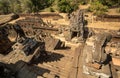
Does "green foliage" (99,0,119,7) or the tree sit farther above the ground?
"green foliage" (99,0,119,7)

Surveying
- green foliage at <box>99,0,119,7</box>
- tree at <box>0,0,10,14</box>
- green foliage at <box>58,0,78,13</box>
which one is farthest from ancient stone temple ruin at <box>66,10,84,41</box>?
tree at <box>0,0,10,14</box>

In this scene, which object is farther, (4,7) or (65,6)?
(4,7)

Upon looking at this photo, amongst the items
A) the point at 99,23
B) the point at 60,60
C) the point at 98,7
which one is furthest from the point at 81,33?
the point at 98,7

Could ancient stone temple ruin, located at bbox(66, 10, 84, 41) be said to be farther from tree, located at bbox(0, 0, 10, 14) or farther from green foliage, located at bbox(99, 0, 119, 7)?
tree, located at bbox(0, 0, 10, 14)

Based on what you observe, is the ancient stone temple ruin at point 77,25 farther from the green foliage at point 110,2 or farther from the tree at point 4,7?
the tree at point 4,7

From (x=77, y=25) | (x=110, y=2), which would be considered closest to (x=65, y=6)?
(x=110, y=2)

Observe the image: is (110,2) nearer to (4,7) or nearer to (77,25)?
(77,25)

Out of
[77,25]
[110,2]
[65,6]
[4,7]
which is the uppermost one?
[110,2]

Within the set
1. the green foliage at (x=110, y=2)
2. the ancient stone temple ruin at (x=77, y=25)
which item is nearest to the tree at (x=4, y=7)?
the green foliage at (x=110, y=2)

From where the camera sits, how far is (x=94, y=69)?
34.3ft

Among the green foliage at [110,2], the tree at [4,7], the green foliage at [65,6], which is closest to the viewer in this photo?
the green foliage at [65,6]

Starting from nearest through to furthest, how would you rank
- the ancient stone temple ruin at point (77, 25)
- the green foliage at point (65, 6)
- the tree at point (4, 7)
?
1. the ancient stone temple ruin at point (77, 25)
2. the green foliage at point (65, 6)
3. the tree at point (4, 7)

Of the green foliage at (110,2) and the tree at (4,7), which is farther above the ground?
the green foliage at (110,2)

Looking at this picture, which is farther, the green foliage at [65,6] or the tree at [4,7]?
the tree at [4,7]
